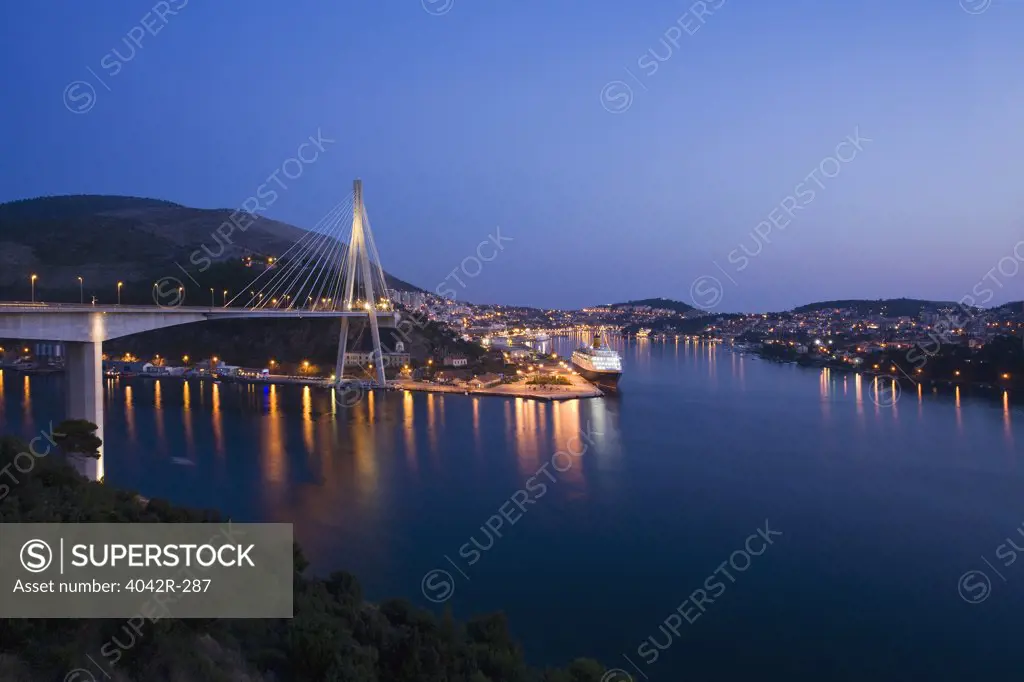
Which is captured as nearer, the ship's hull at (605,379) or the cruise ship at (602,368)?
the ship's hull at (605,379)

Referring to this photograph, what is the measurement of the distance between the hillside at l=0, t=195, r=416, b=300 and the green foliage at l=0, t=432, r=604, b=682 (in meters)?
15.5

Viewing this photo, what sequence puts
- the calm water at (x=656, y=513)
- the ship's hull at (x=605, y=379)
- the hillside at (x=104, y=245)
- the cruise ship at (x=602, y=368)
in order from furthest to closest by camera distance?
the hillside at (x=104, y=245)
the cruise ship at (x=602, y=368)
the ship's hull at (x=605, y=379)
the calm water at (x=656, y=513)

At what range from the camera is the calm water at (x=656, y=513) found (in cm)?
319

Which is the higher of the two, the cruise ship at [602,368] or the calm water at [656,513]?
the cruise ship at [602,368]

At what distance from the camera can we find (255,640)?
172 cm

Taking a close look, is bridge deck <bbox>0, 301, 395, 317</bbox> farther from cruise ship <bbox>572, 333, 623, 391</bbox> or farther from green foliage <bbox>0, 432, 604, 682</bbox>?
cruise ship <bbox>572, 333, 623, 391</bbox>

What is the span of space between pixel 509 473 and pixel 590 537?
5.65ft

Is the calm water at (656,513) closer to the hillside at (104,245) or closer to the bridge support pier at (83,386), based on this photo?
the bridge support pier at (83,386)

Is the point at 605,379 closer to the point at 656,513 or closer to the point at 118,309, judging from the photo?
the point at 656,513

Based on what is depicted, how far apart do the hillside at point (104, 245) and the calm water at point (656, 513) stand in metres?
9.08

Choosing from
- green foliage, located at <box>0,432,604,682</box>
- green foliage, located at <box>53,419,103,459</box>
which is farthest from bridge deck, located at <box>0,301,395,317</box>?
green foliage, located at <box>0,432,604,682</box>

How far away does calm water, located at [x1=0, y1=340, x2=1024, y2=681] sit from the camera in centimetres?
319

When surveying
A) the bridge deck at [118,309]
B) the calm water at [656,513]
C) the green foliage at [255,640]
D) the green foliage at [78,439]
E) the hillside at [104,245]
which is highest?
the hillside at [104,245]

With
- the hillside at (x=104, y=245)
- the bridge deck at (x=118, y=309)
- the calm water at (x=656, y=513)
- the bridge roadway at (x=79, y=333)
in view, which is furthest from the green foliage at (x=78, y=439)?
the hillside at (x=104, y=245)
